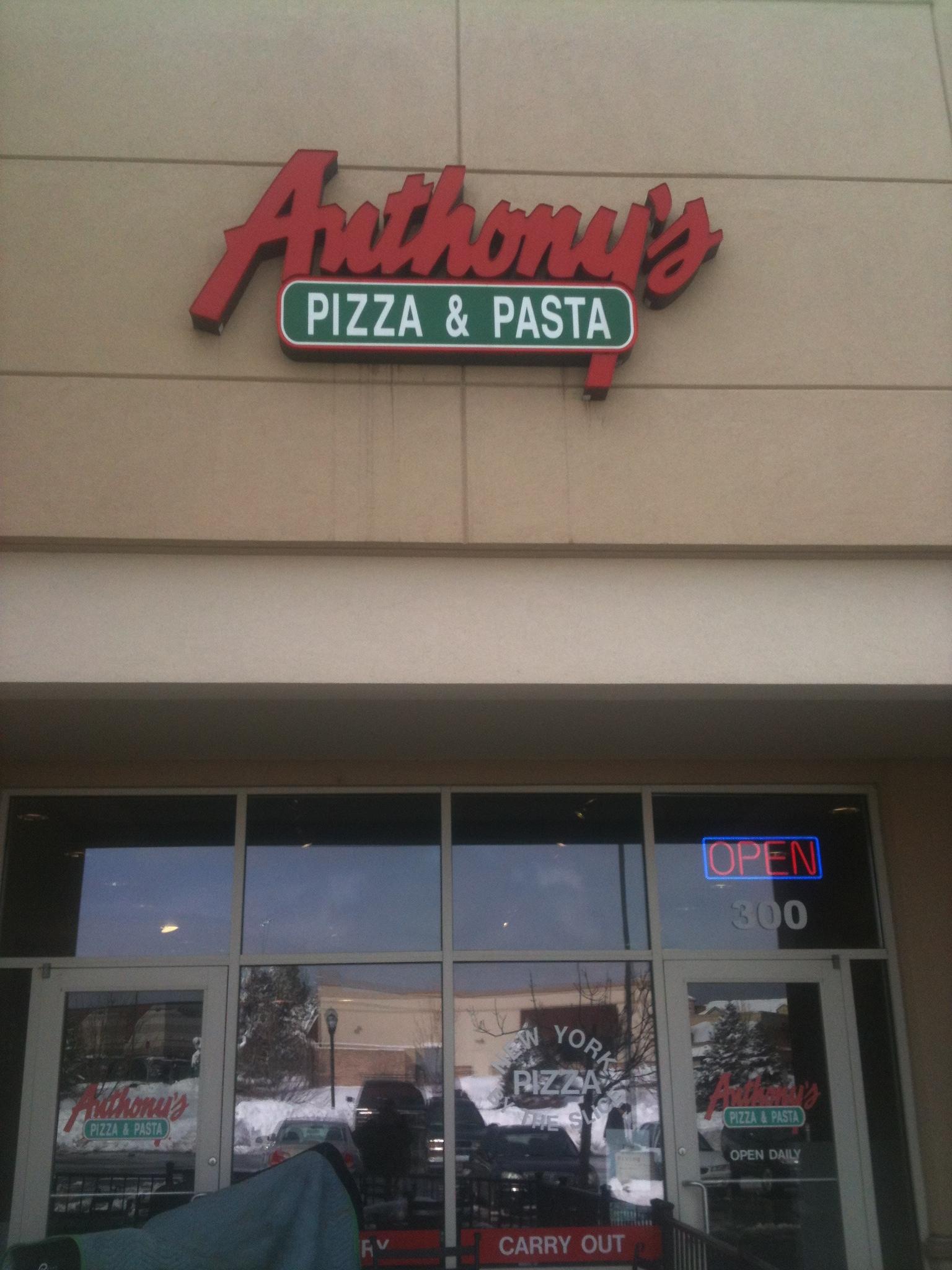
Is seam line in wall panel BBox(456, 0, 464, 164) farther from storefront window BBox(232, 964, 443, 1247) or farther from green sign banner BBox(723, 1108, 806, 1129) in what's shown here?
green sign banner BBox(723, 1108, 806, 1129)

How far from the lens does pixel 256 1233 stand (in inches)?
236

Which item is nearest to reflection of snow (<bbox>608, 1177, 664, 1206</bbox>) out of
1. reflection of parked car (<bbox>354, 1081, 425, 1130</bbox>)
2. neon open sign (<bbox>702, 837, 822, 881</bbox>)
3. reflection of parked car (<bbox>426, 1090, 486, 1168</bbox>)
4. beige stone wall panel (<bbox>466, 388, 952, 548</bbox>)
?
reflection of parked car (<bbox>426, 1090, 486, 1168</bbox>)

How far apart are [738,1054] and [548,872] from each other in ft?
5.80

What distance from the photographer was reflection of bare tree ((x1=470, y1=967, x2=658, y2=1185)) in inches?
303

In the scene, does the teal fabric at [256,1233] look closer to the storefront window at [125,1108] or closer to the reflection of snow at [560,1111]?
the storefront window at [125,1108]

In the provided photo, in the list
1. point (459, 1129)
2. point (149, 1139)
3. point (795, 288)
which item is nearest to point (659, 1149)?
point (459, 1129)

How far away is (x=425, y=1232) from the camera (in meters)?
7.32

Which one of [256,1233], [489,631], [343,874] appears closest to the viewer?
[256,1233]

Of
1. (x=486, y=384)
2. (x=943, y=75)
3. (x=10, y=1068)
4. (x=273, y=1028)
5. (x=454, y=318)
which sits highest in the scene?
(x=943, y=75)

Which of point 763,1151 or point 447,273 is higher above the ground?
point 447,273

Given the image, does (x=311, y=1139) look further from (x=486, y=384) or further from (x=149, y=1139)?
(x=486, y=384)

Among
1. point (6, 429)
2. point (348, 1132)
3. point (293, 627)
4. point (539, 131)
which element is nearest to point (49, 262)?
point (6, 429)

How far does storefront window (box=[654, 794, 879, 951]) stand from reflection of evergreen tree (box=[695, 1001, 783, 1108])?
0.50 m

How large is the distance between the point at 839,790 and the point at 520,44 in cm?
555
